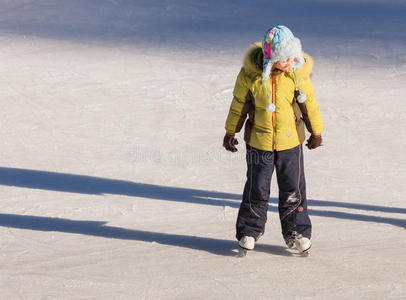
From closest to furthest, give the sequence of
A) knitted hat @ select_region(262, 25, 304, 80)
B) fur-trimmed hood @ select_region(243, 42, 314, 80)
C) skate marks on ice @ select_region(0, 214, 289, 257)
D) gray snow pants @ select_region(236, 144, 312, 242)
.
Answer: knitted hat @ select_region(262, 25, 304, 80)
fur-trimmed hood @ select_region(243, 42, 314, 80)
gray snow pants @ select_region(236, 144, 312, 242)
skate marks on ice @ select_region(0, 214, 289, 257)

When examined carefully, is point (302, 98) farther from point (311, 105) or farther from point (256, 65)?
point (256, 65)

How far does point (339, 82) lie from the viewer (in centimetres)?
772

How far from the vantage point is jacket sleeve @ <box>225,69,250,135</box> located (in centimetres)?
375

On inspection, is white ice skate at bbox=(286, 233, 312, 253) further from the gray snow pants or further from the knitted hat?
the knitted hat

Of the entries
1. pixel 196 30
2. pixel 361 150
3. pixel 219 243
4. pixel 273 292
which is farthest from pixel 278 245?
pixel 196 30

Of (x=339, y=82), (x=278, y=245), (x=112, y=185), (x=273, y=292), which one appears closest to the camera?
(x=273, y=292)

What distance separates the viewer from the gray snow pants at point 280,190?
12.6 ft

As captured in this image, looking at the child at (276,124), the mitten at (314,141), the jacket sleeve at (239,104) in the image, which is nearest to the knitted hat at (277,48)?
the child at (276,124)

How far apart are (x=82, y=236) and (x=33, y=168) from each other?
1.40 m

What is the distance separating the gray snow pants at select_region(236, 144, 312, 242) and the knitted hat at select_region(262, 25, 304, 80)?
0.45 metres

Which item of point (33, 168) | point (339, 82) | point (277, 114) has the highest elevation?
point (277, 114)

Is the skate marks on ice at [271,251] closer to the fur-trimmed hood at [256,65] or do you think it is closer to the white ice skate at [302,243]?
the white ice skate at [302,243]

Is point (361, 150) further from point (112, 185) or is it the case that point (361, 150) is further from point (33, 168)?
point (33, 168)

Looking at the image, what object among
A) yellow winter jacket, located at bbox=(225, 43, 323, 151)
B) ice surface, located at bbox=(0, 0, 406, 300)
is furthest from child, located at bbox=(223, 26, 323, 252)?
ice surface, located at bbox=(0, 0, 406, 300)
